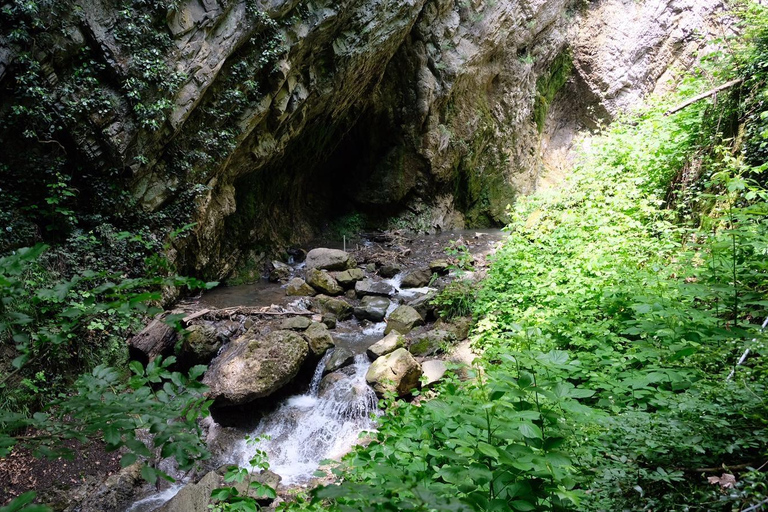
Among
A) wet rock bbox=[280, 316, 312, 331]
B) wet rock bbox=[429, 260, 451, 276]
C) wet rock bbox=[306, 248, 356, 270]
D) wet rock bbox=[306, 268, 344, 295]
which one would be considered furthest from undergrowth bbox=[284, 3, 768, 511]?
wet rock bbox=[306, 248, 356, 270]

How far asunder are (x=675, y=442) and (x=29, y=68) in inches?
316

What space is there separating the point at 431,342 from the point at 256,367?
9.35 ft

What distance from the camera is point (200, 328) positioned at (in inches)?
267

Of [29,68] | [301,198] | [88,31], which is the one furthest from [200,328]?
[301,198]

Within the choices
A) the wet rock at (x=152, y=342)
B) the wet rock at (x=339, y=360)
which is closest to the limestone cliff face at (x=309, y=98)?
the wet rock at (x=152, y=342)

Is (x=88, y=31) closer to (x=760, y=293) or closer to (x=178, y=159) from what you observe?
(x=178, y=159)

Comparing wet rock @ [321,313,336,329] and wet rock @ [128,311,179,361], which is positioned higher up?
wet rock @ [128,311,179,361]

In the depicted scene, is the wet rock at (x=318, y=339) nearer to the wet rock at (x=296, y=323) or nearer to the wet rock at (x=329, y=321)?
the wet rock at (x=296, y=323)

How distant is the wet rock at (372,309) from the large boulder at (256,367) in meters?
2.41

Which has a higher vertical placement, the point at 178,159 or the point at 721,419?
the point at 178,159

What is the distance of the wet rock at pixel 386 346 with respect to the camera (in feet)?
22.6

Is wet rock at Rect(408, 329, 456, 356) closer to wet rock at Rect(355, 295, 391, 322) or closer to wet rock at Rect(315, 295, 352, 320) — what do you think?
wet rock at Rect(355, 295, 391, 322)

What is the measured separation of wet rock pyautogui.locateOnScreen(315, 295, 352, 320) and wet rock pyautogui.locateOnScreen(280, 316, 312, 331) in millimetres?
1146

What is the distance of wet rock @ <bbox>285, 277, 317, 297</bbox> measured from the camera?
9.70 m
